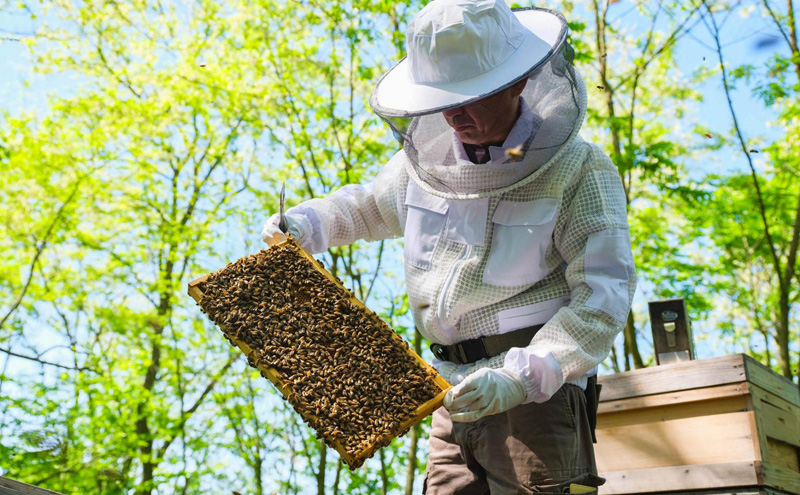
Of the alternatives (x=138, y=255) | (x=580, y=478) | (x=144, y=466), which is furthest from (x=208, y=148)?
(x=580, y=478)

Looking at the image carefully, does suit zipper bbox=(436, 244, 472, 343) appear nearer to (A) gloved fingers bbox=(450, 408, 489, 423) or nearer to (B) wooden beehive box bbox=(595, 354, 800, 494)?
(A) gloved fingers bbox=(450, 408, 489, 423)

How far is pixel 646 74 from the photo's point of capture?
14.4 metres

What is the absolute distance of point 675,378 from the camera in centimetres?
414

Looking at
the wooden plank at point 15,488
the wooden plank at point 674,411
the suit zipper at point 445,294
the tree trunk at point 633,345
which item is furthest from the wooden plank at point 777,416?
the wooden plank at point 15,488

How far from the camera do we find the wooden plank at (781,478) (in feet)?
12.5

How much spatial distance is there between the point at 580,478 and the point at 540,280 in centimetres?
65

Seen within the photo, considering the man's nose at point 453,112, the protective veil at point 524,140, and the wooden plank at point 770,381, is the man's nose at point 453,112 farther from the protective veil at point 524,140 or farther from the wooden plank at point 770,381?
the wooden plank at point 770,381

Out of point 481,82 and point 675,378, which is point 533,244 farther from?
point 675,378

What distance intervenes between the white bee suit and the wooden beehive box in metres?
1.93

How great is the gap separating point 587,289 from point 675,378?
2.17 metres

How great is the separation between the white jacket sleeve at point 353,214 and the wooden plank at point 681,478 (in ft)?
7.20

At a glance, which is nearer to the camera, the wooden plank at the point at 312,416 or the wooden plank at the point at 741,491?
the wooden plank at the point at 312,416

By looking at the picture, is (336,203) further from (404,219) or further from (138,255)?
(138,255)

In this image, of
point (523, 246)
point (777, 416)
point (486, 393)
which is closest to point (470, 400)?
point (486, 393)
